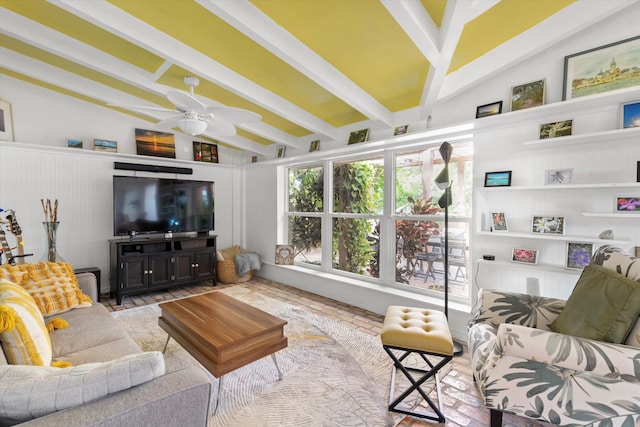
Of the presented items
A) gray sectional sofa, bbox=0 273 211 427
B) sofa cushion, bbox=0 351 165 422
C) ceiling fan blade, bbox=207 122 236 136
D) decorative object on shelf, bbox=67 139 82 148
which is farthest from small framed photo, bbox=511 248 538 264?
decorative object on shelf, bbox=67 139 82 148

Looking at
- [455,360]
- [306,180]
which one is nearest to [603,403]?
[455,360]

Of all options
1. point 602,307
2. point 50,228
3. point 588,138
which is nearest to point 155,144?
point 50,228

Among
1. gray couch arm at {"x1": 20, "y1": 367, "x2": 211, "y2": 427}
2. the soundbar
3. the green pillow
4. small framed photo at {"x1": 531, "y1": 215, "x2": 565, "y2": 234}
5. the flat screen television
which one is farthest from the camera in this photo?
the soundbar

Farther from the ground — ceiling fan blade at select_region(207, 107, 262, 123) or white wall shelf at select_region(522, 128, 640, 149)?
ceiling fan blade at select_region(207, 107, 262, 123)

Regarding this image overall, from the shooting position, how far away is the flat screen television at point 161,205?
157 inches

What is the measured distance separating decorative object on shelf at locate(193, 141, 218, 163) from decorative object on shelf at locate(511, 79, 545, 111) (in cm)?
458

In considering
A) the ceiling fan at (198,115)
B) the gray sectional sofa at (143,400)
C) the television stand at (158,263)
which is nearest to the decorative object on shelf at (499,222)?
the ceiling fan at (198,115)

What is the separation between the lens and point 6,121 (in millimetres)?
3477

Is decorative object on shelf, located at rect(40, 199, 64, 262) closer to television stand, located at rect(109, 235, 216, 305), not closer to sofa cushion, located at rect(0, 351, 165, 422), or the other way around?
television stand, located at rect(109, 235, 216, 305)

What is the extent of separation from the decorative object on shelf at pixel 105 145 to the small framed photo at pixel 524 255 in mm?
5200

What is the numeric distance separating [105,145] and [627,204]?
19.0 feet

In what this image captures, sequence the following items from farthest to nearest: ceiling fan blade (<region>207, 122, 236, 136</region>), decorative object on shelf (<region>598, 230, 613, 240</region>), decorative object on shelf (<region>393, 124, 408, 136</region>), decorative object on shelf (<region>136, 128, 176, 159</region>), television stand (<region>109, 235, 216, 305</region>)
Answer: decorative object on shelf (<region>136, 128, 176, 159</region>), television stand (<region>109, 235, 216, 305</region>), decorative object on shelf (<region>393, 124, 408, 136</region>), ceiling fan blade (<region>207, 122, 236, 136</region>), decorative object on shelf (<region>598, 230, 613, 240</region>)

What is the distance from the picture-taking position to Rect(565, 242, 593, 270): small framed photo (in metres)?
2.18

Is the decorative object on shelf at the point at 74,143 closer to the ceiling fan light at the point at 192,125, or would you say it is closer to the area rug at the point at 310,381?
the ceiling fan light at the point at 192,125
